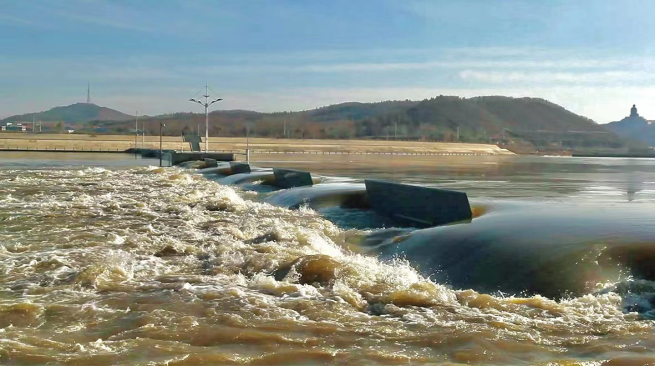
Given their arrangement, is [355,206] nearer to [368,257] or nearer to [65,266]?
[368,257]

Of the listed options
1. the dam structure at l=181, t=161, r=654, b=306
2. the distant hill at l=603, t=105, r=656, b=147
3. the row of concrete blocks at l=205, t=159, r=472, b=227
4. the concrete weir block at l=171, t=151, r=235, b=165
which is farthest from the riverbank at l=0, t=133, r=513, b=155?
the distant hill at l=603, t=105, r=656, b=147

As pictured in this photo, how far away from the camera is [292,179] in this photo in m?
28.7

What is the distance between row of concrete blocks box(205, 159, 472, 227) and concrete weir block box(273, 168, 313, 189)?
25.1 ft

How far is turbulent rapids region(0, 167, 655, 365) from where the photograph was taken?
643 cm

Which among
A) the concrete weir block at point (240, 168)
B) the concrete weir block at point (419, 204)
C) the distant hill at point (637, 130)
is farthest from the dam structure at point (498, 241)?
the concrete weir block at point (240, 168)

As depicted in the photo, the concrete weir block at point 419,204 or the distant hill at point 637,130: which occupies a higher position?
the distant hill at point 637,130

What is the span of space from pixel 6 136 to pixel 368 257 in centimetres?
11887

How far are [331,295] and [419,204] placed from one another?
865 cm

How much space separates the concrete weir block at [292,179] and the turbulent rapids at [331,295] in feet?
40.6

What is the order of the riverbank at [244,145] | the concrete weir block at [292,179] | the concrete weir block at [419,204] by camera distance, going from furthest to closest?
the riverbank at [244,145]
the concrete weir block at [292,179]
the concrete weir block at [419,204]

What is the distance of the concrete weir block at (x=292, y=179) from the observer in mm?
27766

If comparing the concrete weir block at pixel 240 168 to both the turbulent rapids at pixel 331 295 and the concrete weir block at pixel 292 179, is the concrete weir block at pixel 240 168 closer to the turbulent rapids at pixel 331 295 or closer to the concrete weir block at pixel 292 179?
the concrete weir block at pixel 292 179

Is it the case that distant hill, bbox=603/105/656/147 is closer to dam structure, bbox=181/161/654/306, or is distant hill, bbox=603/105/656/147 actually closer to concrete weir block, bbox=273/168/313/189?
dam structure, bbox=181/161/654/306

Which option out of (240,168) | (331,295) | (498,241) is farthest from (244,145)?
(331,295)
